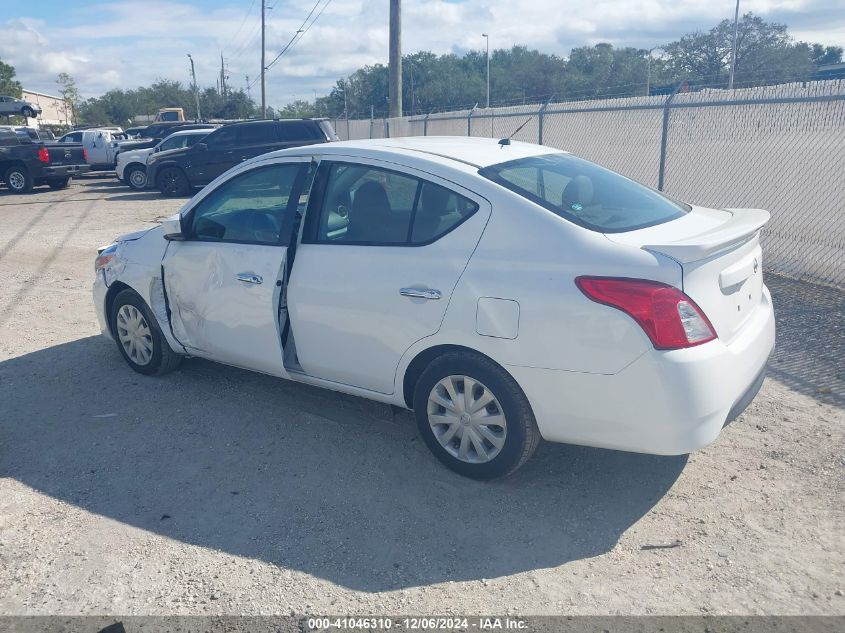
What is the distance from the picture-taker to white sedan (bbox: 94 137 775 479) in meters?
3.28

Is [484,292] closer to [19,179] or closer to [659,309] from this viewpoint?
[659,309]

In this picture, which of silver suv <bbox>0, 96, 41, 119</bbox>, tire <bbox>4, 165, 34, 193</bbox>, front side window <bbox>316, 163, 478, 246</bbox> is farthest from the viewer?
silver suv <bbox>0, 96, 41, 119</bbox>

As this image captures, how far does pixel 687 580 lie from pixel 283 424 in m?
2.62

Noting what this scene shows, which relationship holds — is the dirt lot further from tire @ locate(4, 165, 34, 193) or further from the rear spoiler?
tire @ locate(4, 165, 34, 193)

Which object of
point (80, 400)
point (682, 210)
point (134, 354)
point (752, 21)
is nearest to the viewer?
point (682, 210)

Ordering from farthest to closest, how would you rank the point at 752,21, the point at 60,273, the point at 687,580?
the point at 752,21 → the point at 60,273 → the point at 687,580

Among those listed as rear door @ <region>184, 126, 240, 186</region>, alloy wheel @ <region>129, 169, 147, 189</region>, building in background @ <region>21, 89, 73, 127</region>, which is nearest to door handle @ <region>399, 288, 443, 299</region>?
rear door @ <region>184, 126, 240, 186</region>

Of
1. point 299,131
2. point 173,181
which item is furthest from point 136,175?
point 299,131

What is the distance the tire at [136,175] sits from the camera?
73.6ft

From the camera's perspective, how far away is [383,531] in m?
3.53

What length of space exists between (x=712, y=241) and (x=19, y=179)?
22.7 meters

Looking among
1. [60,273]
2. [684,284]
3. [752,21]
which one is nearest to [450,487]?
[684,284]

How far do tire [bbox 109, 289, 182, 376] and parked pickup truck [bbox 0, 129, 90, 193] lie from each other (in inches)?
729

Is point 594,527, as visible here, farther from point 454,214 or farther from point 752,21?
point 752,21
